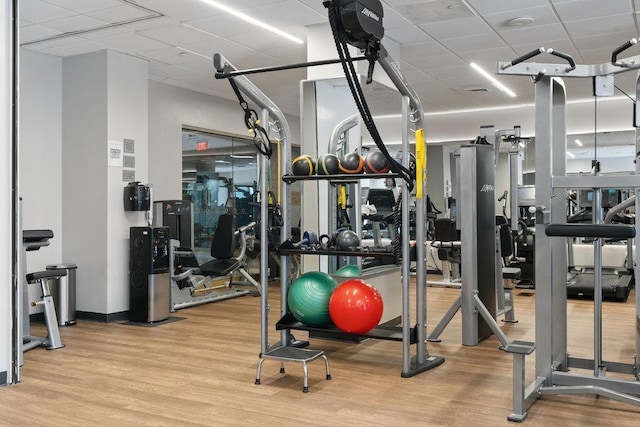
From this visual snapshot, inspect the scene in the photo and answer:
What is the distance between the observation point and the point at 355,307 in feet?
12.8

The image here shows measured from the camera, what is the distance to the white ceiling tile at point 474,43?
6.07 meters

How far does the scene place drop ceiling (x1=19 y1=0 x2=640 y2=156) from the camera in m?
5.06

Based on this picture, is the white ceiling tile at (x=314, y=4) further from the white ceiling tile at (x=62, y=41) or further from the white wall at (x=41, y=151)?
the white wall at (x=41, y=151)

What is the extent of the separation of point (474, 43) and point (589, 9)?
50.8 inches

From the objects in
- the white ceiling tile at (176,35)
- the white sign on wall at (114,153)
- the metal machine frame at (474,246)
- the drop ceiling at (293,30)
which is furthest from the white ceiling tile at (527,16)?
the white sign on wall at (114,153)

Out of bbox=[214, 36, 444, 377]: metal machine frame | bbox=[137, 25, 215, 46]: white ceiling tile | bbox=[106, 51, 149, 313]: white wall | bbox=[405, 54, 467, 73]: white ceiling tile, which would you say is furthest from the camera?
bbox=[405, 54, 467, 73]: white ceiling tile

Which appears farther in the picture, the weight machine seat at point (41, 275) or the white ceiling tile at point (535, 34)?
the white ceiling tile at point (535, 34)

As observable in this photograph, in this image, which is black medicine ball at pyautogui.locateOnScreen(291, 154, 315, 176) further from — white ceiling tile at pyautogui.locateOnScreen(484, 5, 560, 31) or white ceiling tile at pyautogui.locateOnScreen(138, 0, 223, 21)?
white ceiling tile at pyautogui.locateOnScreen(484, 5, 560, 31)

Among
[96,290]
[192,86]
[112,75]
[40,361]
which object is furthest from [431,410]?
[192,86]

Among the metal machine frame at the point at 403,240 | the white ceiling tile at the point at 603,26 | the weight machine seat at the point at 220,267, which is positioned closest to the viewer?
the metal machine frame at the point at 403,240

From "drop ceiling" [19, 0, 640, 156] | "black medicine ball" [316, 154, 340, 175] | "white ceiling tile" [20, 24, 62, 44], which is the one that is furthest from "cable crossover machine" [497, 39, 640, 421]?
"white ceiling tile" [20, 24, 62, 44]

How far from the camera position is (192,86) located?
797 centimetres

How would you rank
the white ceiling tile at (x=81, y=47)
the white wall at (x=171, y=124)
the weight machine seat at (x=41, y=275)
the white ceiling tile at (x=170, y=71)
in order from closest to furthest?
the weight machine seat at (x=41, y=275) → the white ceiling tile at (x=81, y=47) → the white ceiling tile at (x=170, y=71) → the white wall at (x=171, y=124)

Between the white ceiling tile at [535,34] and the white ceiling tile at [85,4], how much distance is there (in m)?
3.58
